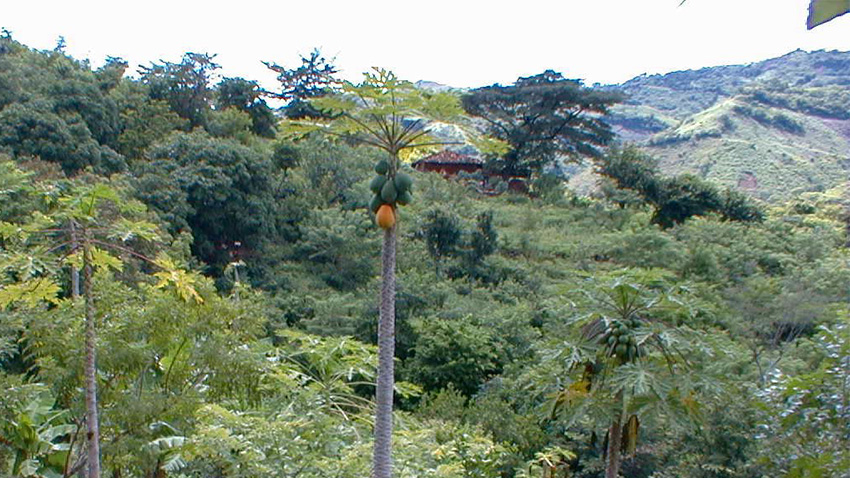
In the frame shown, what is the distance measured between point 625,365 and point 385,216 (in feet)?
8.91

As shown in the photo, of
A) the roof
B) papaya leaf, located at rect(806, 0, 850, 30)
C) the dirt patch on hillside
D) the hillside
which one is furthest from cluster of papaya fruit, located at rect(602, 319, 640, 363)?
the dirt patch on hillside

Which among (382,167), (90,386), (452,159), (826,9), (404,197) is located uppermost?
(826,9)

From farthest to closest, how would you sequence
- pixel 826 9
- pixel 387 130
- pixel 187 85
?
pixel 187 85, pixel 387 130, pixel 826 9

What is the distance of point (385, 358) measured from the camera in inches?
169

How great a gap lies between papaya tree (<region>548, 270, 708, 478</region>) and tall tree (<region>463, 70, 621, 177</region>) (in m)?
24.1

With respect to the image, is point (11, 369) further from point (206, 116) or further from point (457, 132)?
point (206, 116)

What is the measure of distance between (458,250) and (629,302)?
47.6 feet

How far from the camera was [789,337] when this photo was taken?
14.4 m

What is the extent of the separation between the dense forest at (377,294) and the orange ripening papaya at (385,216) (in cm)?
1

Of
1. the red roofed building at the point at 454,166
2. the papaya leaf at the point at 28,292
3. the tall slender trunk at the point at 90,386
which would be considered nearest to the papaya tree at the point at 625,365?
the tall slender trunk at the point at 90,386

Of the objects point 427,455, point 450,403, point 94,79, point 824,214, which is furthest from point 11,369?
point 824,214

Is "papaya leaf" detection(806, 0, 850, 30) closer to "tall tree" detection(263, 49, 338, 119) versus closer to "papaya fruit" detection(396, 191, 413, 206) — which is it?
"papaya fruit" detection(396, 191, 413, 206)

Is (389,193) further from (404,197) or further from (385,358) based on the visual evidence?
(385,358)

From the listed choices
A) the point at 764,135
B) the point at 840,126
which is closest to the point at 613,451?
the point at 764,135
